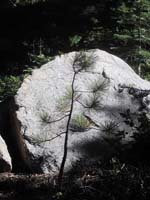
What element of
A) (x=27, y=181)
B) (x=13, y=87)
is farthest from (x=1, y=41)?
(x=27, y=181)

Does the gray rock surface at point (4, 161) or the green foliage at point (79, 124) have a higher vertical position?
the green foliage at point (79, 124)

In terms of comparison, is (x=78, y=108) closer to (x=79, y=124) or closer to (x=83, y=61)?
(x=79, y=124)

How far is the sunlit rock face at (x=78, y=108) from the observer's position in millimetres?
6293

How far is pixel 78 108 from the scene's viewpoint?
21.8 ft

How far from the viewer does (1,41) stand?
1009 centimetres

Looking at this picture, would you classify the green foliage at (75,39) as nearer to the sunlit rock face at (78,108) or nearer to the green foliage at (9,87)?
the green foliage at (9,87)

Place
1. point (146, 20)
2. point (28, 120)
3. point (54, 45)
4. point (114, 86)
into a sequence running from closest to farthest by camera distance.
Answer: point (28, 120), point (114, 86), point (146, 20), point (54, 45)

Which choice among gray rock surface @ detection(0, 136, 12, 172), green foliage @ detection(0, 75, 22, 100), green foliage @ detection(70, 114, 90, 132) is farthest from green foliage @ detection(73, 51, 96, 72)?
green foliage @ detection(0, 75, 22, 100)

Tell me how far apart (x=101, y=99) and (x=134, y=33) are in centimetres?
281

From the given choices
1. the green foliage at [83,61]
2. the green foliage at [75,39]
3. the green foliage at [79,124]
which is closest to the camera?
the green foliage at [79,124]

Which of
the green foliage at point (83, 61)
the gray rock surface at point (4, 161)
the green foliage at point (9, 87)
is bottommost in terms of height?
the gray rock surface at point (4, 161)

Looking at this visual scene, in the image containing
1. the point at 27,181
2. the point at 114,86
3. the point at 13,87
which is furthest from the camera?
the point at 13,87

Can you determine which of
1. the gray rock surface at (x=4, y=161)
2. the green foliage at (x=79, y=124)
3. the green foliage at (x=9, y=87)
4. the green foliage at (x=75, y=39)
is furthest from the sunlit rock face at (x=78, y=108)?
the green foliage at (x=75, y=39)

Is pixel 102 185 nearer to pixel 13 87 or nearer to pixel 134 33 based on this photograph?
pixel 13 87
